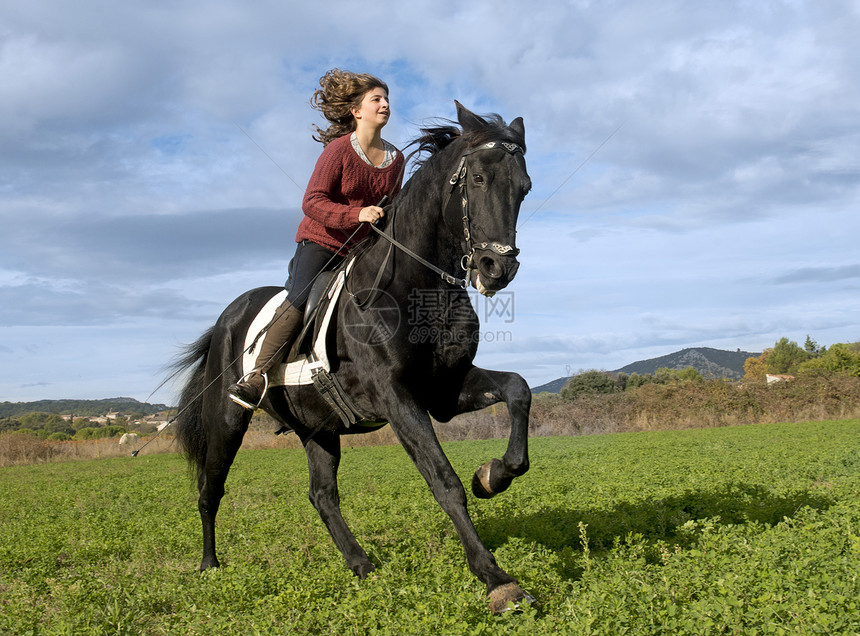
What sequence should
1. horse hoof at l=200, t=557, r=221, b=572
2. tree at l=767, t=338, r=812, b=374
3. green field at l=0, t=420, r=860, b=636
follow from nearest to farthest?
green field at l=0, t=420, r=860, b=636 → horse hoof at l=200, t=557, r=221, b=572 → tree at l=767, t=338, r=812, b=374

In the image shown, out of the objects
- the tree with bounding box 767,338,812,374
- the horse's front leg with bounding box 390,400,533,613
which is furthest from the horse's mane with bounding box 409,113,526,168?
the tree with bounding box 767,338,812,374

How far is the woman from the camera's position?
5.28m

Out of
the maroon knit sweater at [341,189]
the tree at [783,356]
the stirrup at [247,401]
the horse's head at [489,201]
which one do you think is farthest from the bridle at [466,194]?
the tree at [783,356]

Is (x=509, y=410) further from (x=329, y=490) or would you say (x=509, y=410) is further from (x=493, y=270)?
(x=329, y=490)

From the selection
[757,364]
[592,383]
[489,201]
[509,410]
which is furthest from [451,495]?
[757,364]

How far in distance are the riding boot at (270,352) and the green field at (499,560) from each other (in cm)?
136

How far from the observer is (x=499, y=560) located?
5000 millimetres

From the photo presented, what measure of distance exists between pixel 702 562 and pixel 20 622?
461cm

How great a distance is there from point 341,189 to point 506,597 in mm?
3234

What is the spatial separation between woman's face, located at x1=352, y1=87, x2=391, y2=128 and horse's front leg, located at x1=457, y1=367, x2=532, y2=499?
2130mm

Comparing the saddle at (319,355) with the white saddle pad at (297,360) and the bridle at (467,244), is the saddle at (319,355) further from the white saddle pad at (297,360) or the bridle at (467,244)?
the bridle at (467,244)

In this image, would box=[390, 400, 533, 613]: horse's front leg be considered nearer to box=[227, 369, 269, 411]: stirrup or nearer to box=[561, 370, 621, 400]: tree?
box=[227, 369, 269, 411]: stirrup

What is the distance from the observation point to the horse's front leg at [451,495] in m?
3.74

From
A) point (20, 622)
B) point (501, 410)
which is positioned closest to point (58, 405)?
point (501, 410)
